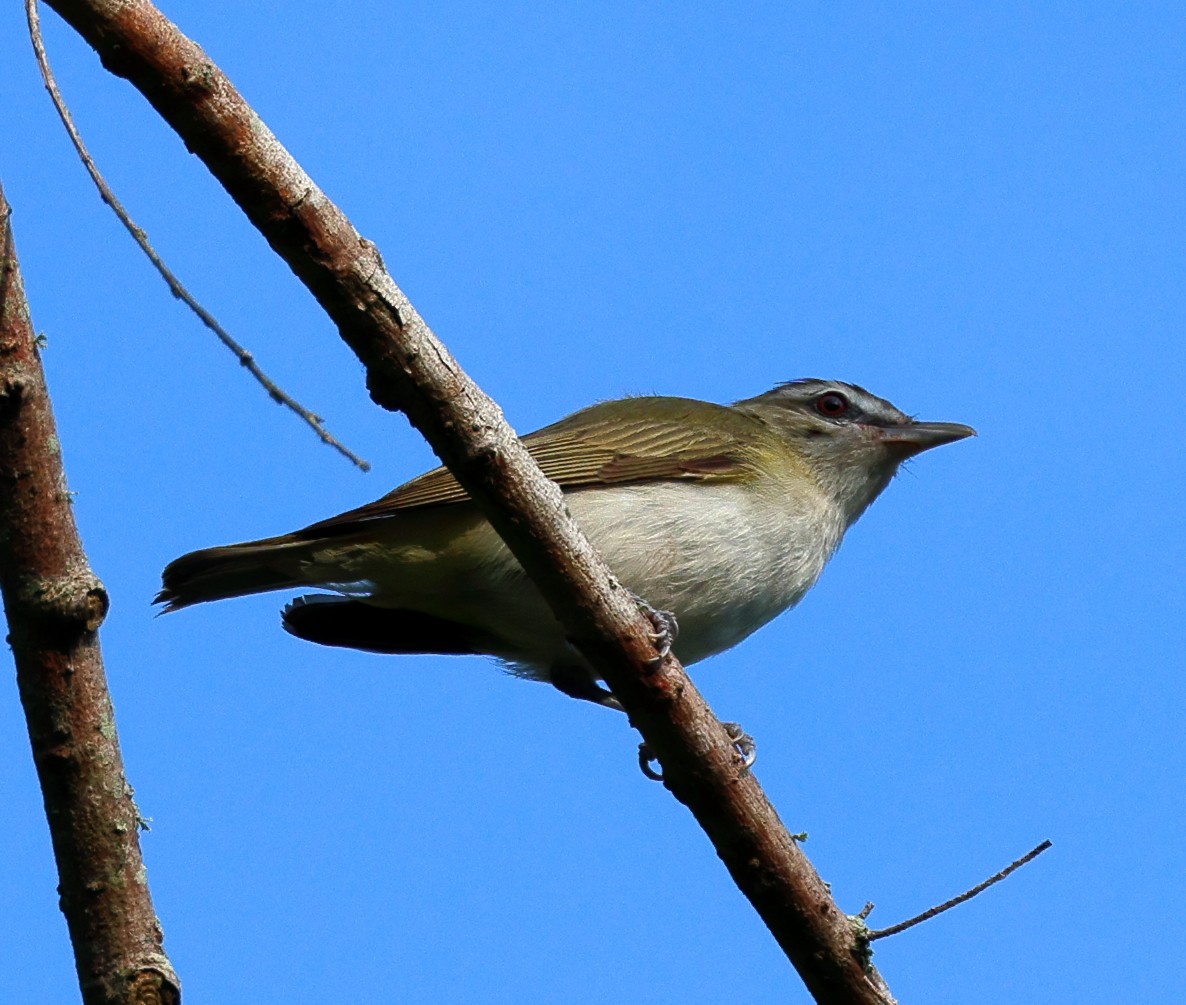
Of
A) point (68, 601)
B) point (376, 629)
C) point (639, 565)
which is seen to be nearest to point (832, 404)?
point (639, 565)

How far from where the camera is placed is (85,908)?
351 cm

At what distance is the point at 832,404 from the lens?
783 centimetres

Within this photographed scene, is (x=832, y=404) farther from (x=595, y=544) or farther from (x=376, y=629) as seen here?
(x=376, y=629)

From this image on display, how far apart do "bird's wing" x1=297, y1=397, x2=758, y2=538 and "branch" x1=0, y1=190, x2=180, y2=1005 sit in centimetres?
243

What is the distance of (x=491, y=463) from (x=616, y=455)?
2569 mm

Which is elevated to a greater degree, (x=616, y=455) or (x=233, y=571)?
(x=233, y=571)

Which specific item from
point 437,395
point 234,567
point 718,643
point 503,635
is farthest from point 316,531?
point 437,395

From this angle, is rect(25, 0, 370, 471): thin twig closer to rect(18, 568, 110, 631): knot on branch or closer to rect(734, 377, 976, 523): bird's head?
rect(18, 568, 110, 631): knot on branch

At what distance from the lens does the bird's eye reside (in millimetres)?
7785

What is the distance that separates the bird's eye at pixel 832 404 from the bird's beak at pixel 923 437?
0.92 feet

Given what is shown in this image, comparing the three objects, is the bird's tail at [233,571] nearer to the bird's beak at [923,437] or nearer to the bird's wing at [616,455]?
the bird's wing at [616,455]

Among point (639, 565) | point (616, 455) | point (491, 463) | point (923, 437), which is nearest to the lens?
point (491, 463)

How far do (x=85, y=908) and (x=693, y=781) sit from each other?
1.91 metres

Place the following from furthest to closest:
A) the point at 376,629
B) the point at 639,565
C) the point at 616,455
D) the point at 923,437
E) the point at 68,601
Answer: the point at 923,437
the point at 376,629
the point at 616,455
the point at 639,565
the point at 68,601
